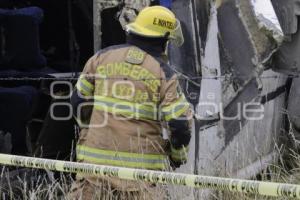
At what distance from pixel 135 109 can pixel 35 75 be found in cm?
265

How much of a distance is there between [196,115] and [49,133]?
1.57 m

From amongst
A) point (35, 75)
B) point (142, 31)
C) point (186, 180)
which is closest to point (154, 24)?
point (142, 31)

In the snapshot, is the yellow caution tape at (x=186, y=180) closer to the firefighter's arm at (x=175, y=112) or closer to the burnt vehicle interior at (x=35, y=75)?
the firefighter's arm at (x=175, y=112)

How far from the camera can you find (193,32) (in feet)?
15.8

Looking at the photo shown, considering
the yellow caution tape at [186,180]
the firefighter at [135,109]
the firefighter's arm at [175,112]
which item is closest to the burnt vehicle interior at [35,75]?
the firefighter at [135,109]

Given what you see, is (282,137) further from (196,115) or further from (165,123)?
(165,123)

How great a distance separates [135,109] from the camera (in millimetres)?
3939

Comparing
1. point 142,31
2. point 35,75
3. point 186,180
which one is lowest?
point 35,75

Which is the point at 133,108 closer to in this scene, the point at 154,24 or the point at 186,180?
the point at 154,24

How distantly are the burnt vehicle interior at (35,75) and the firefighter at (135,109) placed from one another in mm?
1140

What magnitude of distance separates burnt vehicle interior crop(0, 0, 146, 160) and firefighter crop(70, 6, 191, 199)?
1140 millimetres

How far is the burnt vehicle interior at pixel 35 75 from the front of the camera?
5.83 meters

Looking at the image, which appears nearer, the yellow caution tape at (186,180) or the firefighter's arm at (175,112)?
the yellow caution tape at (186,180)

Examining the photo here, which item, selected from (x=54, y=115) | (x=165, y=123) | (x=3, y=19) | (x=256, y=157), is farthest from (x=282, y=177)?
(x=3, y=19)
